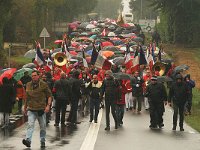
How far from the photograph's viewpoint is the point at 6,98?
67.4 ft

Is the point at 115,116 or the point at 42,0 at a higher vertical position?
the point at 42,0

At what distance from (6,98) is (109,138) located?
3.77 metres

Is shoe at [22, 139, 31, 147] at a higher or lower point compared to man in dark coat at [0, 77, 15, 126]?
lower

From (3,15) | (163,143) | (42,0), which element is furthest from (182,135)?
(42,0)

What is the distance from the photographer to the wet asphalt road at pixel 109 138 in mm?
A: 16812

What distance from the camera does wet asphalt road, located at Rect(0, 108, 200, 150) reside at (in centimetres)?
1681

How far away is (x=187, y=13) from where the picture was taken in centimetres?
6544

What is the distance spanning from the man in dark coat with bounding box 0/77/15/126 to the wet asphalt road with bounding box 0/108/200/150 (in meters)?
0.58

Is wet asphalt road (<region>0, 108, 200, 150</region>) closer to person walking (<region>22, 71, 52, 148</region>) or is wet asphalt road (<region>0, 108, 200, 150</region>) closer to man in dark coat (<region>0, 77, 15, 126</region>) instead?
man in dark coat (<region>0, 77, 15, 126</region>)

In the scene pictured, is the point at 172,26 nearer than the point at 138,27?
Yes

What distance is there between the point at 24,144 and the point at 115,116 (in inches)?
206

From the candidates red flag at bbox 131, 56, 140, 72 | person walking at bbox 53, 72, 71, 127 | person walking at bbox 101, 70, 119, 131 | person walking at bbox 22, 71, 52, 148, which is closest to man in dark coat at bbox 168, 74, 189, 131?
person walking at bbox 101, 70, 119, 131

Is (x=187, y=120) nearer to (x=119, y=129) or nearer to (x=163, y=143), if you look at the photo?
(x=119, y=129)

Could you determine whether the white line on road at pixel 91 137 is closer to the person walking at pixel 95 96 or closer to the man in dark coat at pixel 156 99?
the person walking at pixel 95 96
